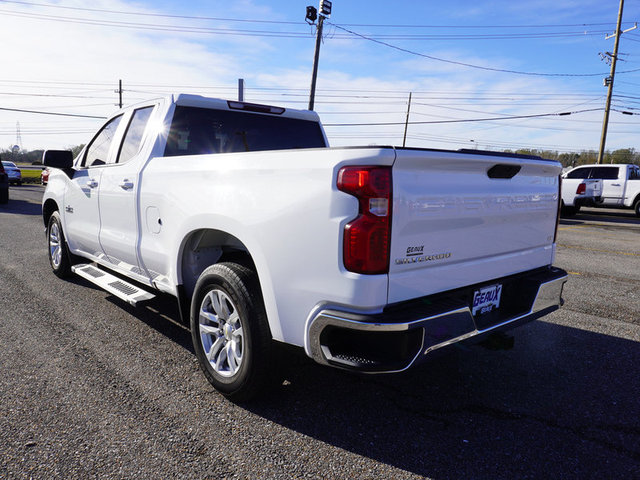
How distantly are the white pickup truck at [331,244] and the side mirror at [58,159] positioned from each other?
4.44 ft

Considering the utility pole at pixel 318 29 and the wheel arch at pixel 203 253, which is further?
the utility pole at pixel 318 29

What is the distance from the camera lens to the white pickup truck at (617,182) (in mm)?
17188

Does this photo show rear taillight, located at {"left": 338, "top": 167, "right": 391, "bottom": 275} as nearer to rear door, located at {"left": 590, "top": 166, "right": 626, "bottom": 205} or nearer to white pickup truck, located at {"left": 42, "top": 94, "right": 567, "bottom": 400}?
white pickup truck, located at {"left": 42, "top": 94, "right": 567, "bottom": 400}

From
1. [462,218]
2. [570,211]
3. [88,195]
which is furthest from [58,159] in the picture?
[570,211]

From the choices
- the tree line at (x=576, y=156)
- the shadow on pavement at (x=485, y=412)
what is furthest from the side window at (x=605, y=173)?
the tree line at (x=576, y=156)

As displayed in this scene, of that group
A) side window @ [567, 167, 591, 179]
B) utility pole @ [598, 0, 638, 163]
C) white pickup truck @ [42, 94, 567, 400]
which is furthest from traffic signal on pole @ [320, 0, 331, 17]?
white pickup truck @ [42, 94, 567, 400]

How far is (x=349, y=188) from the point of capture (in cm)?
222

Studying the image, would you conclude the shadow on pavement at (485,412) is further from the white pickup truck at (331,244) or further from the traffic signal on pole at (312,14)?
the traffic signal on pole at (312,14)

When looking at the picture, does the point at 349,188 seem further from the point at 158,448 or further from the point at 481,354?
the point at 481,354

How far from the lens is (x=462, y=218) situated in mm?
2574

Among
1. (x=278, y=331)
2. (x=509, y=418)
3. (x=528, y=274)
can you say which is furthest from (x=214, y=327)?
(x=528, y=274)

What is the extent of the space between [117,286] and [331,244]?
8.73ft

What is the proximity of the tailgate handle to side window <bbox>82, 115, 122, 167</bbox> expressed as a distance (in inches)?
144

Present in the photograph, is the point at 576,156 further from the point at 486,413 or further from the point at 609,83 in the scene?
the point at 486,413
